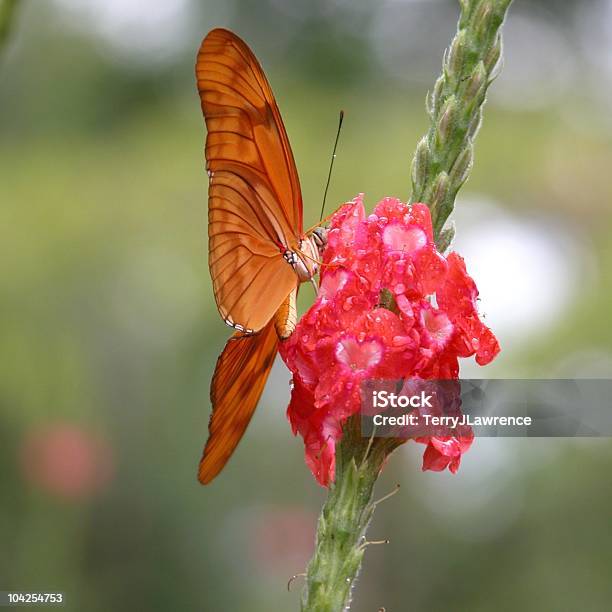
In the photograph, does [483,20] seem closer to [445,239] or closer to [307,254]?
[445,239]

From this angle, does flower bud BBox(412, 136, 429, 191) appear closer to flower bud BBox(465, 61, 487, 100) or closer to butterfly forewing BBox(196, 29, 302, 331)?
flower bud BBox(465, 61, 487, 100)

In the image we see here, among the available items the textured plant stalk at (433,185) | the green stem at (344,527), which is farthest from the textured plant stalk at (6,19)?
the green stem at (344,527)

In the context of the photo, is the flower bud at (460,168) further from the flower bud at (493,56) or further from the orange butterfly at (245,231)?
the orange butterfly at (245,231)

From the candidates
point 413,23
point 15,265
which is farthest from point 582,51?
point 15,265

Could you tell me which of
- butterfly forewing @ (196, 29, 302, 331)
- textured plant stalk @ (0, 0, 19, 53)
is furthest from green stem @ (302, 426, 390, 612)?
textured plant stalk @ (0, 0, 19, 53)

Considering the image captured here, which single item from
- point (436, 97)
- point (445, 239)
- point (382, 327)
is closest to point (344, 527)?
point (382, 327)

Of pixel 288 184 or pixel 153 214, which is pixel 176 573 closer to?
pixel 153 214
